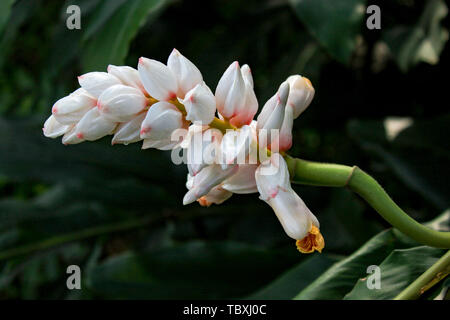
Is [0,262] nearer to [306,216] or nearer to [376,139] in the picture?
[376,139]

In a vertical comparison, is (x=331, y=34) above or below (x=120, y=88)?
above

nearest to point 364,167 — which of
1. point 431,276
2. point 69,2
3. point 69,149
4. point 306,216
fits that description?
point 69,149

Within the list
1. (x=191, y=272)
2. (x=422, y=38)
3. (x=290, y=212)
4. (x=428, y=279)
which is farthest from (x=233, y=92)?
(x=422, y=38)

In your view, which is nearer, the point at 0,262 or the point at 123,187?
the point at 0,262

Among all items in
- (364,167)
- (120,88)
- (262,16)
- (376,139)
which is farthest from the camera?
(262,16)

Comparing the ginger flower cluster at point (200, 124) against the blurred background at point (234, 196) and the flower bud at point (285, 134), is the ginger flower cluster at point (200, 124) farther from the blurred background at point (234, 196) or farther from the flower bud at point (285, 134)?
the blurred background at point (234, 196)

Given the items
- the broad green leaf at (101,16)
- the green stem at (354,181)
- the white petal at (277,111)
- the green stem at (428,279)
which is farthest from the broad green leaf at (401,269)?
the broad green leaf at (101,16)

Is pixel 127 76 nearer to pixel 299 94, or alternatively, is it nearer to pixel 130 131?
pixel 130 131
